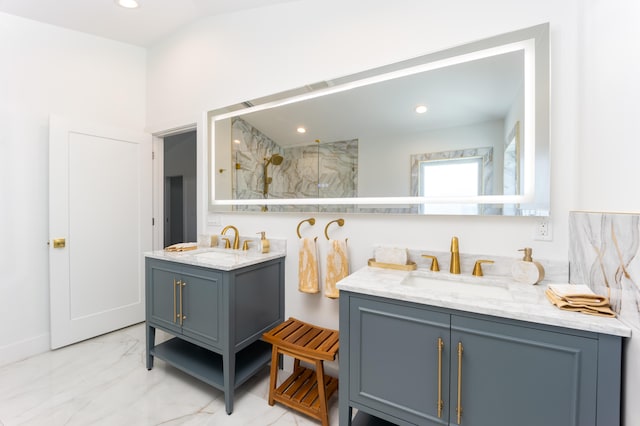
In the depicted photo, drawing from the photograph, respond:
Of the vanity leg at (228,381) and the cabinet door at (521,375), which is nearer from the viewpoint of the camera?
the cabinet door at (521,375)

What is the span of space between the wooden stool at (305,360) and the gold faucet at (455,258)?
78 cm

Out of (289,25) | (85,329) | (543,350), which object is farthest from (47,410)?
(289,25)

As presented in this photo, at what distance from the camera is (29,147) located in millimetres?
2352

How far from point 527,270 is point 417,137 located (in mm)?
881

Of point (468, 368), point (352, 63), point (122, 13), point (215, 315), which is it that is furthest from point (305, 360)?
point (122, 13)

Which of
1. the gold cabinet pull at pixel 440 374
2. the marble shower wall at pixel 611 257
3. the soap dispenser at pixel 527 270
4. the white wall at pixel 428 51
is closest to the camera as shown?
the marble shower wall at pixel 611 257

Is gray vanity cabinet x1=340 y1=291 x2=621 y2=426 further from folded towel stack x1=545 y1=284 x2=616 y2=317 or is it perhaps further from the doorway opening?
the doorway opening

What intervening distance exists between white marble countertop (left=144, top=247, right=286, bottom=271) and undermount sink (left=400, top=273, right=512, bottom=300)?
3.20 ft

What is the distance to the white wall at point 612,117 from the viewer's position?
90 centimetres

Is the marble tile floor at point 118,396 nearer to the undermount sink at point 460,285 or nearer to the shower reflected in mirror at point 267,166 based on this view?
the undermount sink at point 460,285

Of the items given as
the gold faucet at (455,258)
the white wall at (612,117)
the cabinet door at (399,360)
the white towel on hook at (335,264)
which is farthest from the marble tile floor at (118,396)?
the white wall at (612,117)

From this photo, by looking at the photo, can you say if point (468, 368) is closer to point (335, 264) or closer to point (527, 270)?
point (527, 270)

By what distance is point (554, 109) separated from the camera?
1.36 meters

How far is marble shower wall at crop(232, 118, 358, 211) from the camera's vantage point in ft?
6.24
